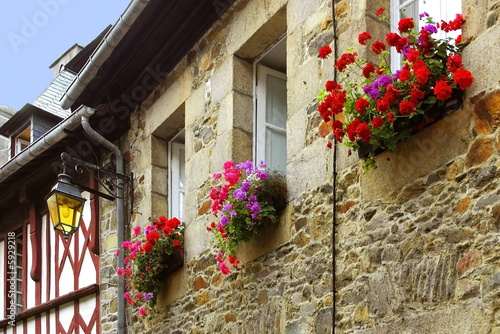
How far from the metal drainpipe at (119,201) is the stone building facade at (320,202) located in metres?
0.13

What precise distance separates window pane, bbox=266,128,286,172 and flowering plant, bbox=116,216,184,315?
0.94m

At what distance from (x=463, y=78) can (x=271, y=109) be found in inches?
103

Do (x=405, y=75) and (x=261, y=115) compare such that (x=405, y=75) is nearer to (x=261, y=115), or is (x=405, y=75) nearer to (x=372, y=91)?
(x=372, y=91)

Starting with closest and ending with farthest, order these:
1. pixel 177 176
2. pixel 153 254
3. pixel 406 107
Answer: pixel 406 107
pixel 153 254
pixel 177 176

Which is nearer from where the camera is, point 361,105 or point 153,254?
point 361,105

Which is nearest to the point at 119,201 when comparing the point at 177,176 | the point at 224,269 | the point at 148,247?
the point at 177,176

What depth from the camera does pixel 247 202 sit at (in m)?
5.56

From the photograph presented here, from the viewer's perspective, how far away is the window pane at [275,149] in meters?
6.40

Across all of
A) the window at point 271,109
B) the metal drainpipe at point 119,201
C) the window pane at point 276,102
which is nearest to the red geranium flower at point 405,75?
the window at point 271,109

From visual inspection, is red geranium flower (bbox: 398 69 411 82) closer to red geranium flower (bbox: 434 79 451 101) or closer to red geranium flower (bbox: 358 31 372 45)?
red geranium flower (bbox: 434 79 451 101)

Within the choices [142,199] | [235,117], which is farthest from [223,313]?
[142,199]

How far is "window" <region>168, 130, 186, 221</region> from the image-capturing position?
7605 mm

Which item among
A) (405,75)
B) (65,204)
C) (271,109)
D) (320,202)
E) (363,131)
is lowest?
(320,202)

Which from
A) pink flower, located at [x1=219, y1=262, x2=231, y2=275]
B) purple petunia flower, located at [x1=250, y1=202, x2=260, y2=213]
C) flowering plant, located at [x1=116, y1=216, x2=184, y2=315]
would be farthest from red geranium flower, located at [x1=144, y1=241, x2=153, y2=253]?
purple petunia flower, located at [x1=250, y1=202, x2=260, y2=213]
